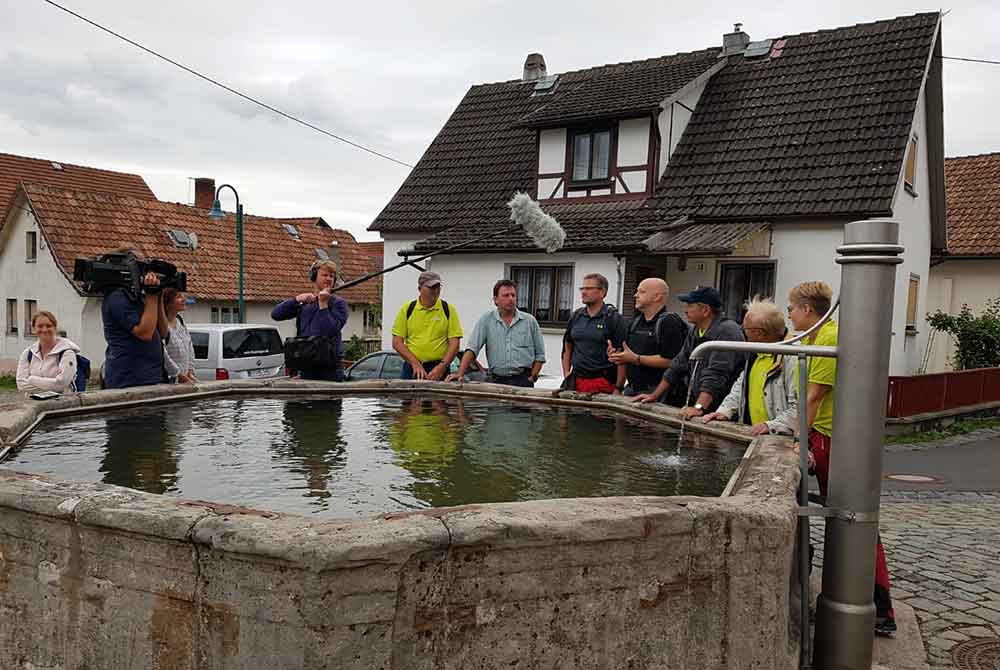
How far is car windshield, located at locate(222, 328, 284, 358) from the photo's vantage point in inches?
580

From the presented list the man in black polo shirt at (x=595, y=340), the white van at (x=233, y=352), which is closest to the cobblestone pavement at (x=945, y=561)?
the man in black polo shirt at (x=595, y=340)

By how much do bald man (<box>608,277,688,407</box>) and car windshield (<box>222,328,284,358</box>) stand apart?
9.93 metres

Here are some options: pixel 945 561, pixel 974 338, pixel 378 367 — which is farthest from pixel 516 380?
pixel 974 338

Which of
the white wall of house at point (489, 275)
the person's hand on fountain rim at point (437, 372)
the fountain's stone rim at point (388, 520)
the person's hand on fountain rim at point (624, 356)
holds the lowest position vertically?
the fountain's stone rim at point (388, 520)

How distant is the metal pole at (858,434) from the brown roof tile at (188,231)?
23.2m

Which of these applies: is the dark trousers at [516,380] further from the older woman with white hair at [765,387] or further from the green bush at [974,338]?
the green bush at [974,338]

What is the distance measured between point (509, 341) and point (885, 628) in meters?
3.98

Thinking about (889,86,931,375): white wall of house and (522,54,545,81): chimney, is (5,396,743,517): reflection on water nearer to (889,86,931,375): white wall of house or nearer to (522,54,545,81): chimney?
(889,86,931,375): white wall of house

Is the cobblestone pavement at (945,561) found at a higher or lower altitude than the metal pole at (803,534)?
lower

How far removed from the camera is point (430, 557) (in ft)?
8.24

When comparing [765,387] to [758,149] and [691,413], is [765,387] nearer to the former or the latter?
[691,413]

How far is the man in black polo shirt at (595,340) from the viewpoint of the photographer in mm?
6875

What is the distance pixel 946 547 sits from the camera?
6.49m

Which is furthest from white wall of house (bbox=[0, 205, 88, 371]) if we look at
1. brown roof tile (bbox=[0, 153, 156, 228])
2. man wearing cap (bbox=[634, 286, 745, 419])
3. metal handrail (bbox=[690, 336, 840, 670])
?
metal handrail (bbox=[690, 336, 840, 670])
